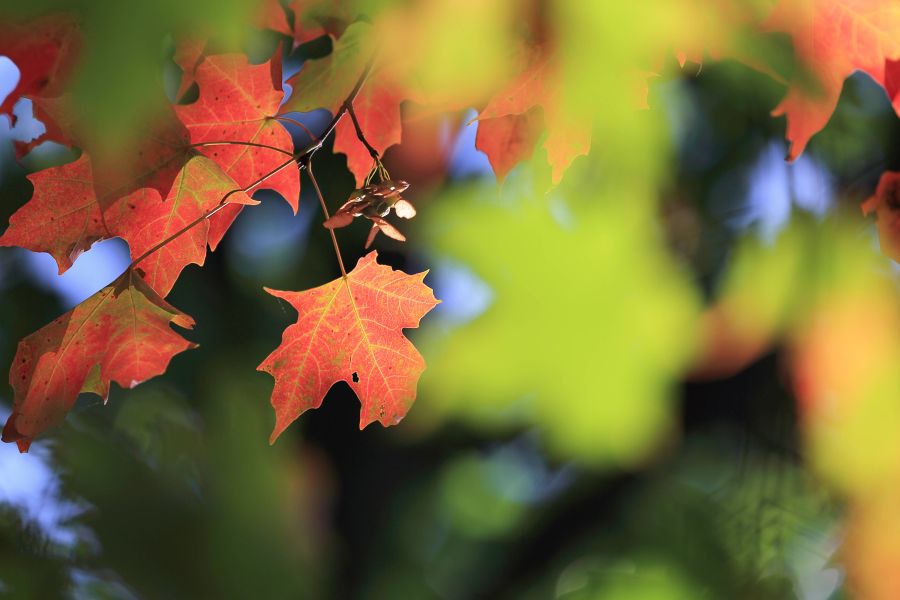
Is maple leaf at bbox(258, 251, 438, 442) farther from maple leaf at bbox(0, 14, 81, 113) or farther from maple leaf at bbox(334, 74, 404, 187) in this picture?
maple leaf at bbox(0, 14, 81, 113)

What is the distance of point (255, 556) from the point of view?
0.73 feet

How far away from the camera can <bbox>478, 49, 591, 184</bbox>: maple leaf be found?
0.62 metres

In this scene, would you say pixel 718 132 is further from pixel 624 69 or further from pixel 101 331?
pixel 624 69

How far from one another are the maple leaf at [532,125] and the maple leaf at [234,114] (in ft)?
0.62

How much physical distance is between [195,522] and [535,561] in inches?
41.8

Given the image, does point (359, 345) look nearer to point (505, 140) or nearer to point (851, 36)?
point (505, 140)

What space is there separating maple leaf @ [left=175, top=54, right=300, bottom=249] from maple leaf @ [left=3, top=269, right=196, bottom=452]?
0.08m

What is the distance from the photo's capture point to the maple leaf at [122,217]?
64cm

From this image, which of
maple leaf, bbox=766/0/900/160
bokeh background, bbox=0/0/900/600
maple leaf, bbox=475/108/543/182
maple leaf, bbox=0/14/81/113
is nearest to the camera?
bokeh background, bbox=0/0/900/600

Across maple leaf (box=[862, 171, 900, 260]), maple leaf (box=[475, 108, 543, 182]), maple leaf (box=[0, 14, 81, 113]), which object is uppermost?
maple leaf (box=[0, 14, 81, 113])

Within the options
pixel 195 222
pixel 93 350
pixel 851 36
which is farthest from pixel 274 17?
pixel 851 36

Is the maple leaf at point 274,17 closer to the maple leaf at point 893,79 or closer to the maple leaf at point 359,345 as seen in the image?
the maple leaf at point 359,345

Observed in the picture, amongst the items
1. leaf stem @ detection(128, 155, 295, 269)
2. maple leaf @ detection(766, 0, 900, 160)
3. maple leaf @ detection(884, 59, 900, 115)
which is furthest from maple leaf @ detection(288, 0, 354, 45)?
maple leaf @ detection(884, 59, 900, 115)

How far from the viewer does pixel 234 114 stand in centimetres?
72
